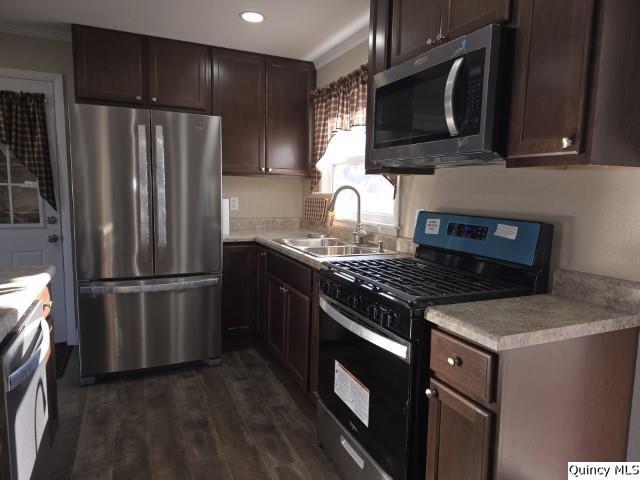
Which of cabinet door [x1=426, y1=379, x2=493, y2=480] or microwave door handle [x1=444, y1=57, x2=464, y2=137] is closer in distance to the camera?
cabinet door [x1=426, y1=379, x2=493, y2=480]

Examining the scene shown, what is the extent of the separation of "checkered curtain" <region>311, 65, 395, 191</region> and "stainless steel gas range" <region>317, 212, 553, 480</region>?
0.86 metres

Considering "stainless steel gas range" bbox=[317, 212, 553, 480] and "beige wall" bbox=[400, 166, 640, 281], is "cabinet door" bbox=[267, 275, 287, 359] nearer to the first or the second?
"stainless steel gas range" bbox=[317, 212, 553, 480]

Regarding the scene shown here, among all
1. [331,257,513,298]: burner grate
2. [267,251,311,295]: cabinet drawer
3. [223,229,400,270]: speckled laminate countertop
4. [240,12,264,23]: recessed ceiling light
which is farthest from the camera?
[240,12,264,23]: recessed ceiling light

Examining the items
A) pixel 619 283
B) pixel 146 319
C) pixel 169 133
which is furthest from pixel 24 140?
pixel 619 283

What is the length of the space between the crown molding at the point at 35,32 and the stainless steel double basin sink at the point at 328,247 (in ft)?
7.10

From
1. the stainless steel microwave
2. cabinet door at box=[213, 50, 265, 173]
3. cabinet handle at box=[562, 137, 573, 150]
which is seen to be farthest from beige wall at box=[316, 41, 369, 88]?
cabinet handle at box=[562, 137, 573, 150]

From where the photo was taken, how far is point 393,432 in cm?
145

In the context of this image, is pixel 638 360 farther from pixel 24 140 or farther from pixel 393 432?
pixel 24 140

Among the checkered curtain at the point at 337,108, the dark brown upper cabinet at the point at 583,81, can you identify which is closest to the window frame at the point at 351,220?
the checkered curtain at the point at 337,108

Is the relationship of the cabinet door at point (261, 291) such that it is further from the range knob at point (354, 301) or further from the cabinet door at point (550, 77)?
the cabinet door at point (550, 77)

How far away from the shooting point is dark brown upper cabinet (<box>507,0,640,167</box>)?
3.73 ft

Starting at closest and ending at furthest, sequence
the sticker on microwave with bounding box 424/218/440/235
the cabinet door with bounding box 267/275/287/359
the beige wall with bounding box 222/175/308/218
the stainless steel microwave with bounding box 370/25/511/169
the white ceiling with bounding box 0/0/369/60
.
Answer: the stainless steel microwave with bounding box 370/25/511/169
the sticker on microwave with bounding box 424/218/440/235
the white ceiling with bounding box 0/0/369/60
the cabinet door with bounding box 267/275/287/359
the beige wall with bounding box 222/175/308/218

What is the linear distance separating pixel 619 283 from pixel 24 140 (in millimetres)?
3622

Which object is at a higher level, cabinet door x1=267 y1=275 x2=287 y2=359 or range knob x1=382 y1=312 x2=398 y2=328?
range knob x1=382 y1=312 x2=398 y2=328
